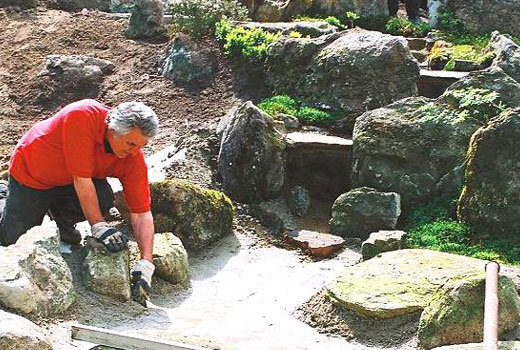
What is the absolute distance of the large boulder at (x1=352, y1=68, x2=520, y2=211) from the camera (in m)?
8.35

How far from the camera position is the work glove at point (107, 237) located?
18.9ft

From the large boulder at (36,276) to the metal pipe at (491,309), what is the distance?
2.68 meters

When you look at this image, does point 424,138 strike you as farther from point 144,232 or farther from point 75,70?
point 75,70

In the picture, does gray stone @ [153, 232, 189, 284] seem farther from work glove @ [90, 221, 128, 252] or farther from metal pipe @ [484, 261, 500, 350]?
metal pipe @ [484, 261, 500, 350]

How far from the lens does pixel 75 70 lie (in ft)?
36.8

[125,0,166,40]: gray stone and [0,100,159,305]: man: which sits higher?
[125,0,166,40]: gray stone

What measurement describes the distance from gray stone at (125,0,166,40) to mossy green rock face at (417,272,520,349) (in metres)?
8.02

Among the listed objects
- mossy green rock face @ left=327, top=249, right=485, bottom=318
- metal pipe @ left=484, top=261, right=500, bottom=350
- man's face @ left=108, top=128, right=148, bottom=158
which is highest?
man's face @ left=108, top=128, right=148, bottom=158

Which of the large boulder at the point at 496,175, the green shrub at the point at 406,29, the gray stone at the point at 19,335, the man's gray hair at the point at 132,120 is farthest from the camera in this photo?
the green shrub at the point at 406,29

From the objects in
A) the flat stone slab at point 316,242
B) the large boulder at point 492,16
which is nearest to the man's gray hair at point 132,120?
the flat stone slab at point 316,242

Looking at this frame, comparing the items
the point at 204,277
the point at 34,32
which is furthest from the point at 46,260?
the point at 34,32

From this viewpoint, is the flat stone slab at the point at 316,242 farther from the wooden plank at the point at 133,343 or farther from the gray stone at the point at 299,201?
the wooden plank at the point at 133,343

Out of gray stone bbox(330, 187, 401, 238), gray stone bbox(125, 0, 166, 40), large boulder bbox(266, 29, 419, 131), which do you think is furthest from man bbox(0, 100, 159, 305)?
gray stone bbox(125, 0, 166, 40)

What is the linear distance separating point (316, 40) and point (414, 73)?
4.70ft
